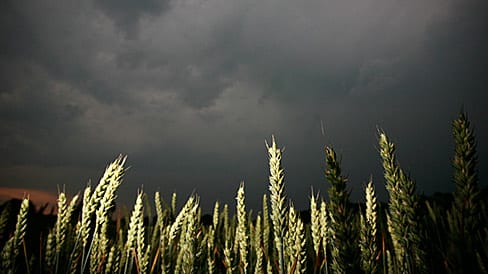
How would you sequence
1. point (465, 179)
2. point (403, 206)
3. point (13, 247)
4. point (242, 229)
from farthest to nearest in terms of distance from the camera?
1. point (13, 247)
2. point (242, 229)
3. point (403, 206)
4. point (465, 179)

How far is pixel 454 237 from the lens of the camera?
112 centimetres

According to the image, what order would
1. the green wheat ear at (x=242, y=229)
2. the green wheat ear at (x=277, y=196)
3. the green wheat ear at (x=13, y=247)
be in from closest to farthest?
the green wheat ear at (x=277, y=196) → the green wheat ear at (x=242, y=229) → the green wheat ear at (x=13, y=247)

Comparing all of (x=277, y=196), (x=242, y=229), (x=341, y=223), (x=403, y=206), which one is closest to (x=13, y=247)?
(x=242, y=229)

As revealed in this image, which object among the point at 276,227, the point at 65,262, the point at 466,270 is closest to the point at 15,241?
the point at 65,262

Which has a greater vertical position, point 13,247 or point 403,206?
point 403,206

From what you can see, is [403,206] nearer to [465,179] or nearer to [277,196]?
[465,179]

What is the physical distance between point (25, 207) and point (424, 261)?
2561 mm

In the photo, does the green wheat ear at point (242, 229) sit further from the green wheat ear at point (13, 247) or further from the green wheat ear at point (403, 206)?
the green wheat ear at point (13, 247)

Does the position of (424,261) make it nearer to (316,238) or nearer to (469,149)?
(469,149)

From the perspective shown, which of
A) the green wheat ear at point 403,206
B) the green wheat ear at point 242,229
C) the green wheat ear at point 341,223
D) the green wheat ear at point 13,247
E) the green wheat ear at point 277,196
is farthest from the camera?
the green wheat ear at point 13,247

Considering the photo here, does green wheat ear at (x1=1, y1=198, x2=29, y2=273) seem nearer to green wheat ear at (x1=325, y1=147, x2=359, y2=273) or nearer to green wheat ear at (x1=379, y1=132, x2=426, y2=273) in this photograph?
green wheat ear at (x1=325, y1=147, x2=359, y2=273)

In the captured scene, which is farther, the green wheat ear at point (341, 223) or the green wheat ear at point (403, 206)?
the green wheat ear at point (403, 206)

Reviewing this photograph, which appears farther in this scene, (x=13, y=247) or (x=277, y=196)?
(x=13, y=247)

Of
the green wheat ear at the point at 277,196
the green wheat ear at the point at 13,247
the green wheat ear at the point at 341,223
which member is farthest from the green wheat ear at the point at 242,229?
the green wheat ear at the point at 13,247
